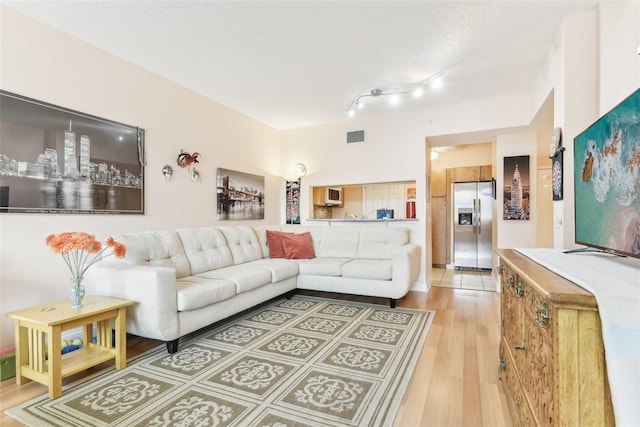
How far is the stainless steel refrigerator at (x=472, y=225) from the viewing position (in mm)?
5891

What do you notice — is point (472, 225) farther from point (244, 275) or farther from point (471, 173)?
point (244, 275)

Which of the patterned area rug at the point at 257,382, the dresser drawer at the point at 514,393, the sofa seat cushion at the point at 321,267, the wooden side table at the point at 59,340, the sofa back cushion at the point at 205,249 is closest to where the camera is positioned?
the dresser drawer at the point at 514,393

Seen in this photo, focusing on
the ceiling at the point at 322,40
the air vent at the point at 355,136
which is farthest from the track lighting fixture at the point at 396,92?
the air vent at the point at 355,136

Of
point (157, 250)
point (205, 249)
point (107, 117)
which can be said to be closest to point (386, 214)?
point (205, 249)

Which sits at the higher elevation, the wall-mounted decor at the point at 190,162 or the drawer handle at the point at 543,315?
the wall-mounted decor at the point at 190,162

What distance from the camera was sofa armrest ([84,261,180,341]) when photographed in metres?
2.25

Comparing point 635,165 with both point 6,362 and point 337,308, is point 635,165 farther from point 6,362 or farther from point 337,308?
point 6,362

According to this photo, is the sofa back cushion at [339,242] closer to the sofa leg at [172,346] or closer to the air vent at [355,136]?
the air vent at [355,136]

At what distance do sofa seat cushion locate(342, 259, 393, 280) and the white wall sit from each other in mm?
1840

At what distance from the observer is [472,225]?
6035 mm

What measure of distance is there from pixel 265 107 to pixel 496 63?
9.05ft

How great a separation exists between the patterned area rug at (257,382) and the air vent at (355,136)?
2877 mm

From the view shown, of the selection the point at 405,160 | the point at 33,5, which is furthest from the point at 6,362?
the point at 405,160

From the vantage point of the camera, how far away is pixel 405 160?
4508mm
